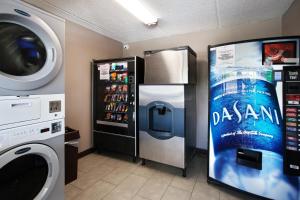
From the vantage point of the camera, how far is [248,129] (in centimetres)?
159

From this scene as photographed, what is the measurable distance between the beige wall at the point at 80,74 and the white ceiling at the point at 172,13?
7.9 inches

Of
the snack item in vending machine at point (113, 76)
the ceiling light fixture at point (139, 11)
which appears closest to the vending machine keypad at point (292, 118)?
the ceiling light fixture at point (139, 11)

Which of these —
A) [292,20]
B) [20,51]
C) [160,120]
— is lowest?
[160,120]

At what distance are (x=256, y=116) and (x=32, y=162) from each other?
1989 millimetres

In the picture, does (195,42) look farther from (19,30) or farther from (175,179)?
(19,30)

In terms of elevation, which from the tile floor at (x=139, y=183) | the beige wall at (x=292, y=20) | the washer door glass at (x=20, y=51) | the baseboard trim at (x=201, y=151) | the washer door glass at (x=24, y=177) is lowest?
the tile floor at (x=139, y=183)

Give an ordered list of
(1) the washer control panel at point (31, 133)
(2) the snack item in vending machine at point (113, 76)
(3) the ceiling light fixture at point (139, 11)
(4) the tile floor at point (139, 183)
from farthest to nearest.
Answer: (2) the snack item in vending machine at point (113, 76)
(3) the ceiling light fixture at point (139, 11)
(4) the tile floor at point (139, 183)
(1) the washer control panel at point (31, 133)

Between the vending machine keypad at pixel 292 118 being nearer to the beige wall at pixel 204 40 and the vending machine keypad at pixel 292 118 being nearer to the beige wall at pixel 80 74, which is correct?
the beige wall at pixel 204 40

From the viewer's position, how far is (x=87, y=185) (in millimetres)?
1973

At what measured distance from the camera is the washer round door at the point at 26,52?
3.20 feet

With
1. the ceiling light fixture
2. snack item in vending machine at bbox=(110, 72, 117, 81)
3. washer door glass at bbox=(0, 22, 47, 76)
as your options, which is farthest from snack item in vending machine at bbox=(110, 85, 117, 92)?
washer door glass at bbox=(0, 22, 47, 76)

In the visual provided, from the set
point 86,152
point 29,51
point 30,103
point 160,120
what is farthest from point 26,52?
point 86,152

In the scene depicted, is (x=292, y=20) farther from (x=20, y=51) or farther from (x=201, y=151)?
(x=20, y=51)

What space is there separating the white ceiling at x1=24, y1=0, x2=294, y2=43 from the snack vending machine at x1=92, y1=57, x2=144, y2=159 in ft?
2.06
